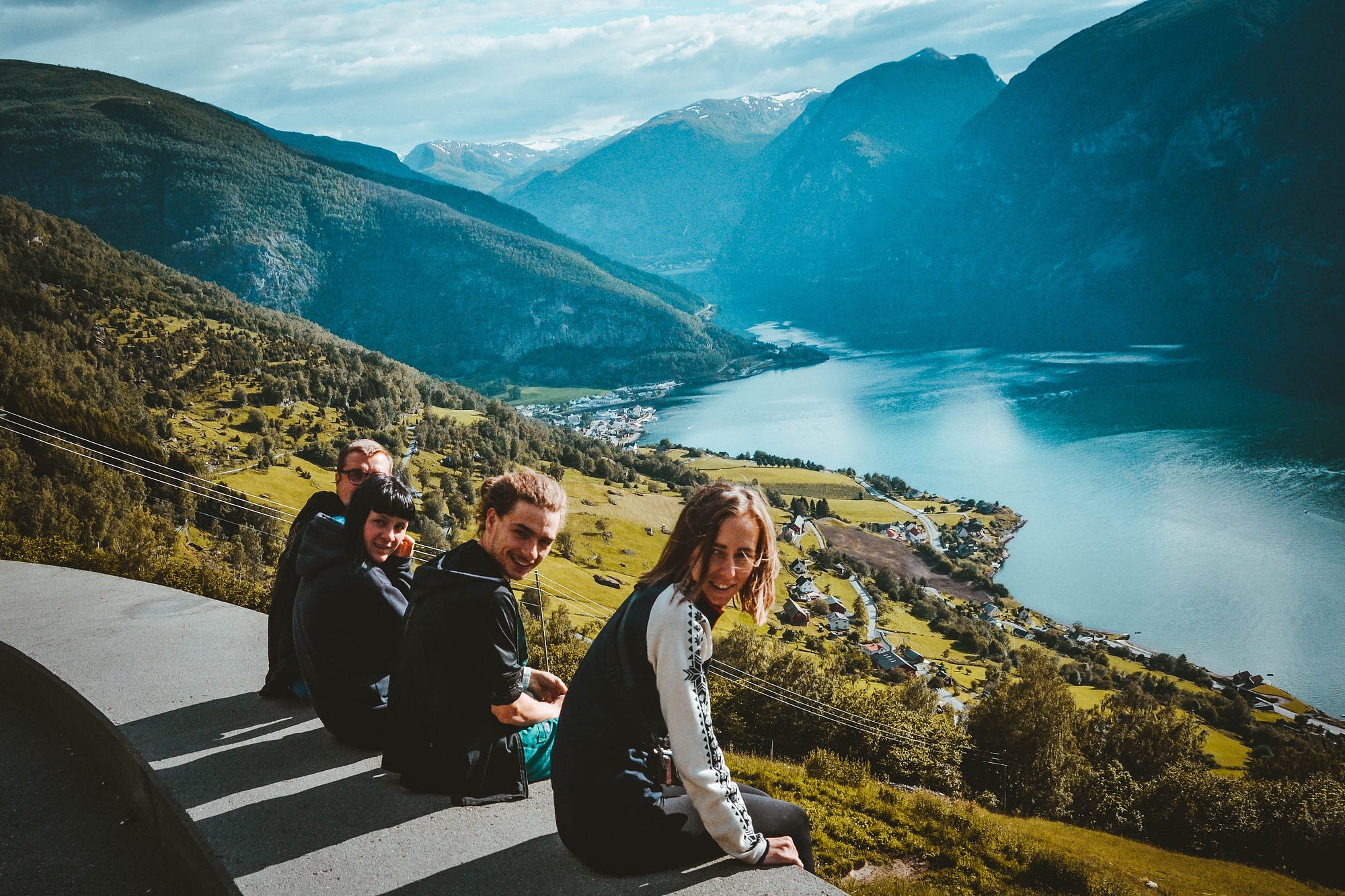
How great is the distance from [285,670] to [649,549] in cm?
6534

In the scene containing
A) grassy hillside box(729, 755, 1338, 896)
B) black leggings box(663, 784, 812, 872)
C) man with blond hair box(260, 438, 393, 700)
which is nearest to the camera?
black leggings box(663, 784, 812, 872)

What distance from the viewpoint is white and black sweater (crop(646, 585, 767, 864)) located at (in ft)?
8.32

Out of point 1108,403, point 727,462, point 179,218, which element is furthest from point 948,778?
point 179,218

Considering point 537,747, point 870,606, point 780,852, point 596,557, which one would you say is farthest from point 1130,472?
point 780,852

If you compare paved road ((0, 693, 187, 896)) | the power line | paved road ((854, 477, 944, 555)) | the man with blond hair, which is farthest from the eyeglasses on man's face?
paved road ((854, 477, 944, 555))

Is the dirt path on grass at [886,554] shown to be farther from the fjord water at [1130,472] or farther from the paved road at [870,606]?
the paved road at [870,606]

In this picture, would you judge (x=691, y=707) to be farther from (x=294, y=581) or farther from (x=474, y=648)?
(x=294, y=581)

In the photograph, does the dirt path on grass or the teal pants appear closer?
the teal pants

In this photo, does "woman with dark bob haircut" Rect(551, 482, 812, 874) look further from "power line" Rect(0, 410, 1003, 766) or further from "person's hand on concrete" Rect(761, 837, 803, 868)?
"power line" Rect(0, 410, 1003, 766)

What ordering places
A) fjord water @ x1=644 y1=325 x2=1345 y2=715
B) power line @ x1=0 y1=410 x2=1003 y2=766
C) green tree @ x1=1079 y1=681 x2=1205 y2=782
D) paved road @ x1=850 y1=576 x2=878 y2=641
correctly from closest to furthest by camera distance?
power line @ x1=0 y1=410 x2=1003 y2=766
green tree @ x1=1079 y1=681 x2=1205 y2=782
fjord water @ x1=644 y1=325 x2=1345 y2=715
paved road @ x1=850 y1=576 x2=878 y2=641

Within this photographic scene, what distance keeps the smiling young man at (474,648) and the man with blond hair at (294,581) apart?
1.65 meters

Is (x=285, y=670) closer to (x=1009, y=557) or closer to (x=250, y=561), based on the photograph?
(x=250, y=561)

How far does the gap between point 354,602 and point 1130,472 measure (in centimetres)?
9782

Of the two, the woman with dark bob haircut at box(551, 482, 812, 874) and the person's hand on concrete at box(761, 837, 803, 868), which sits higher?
the woman with dark bob haircut at box(551, 482, 812, 874)
